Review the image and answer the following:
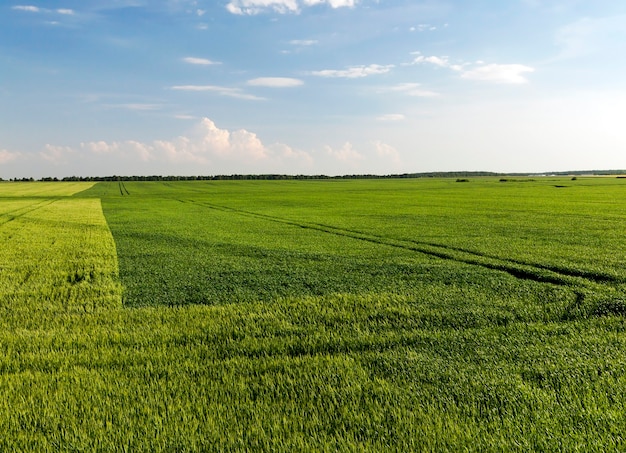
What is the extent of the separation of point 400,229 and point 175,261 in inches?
530

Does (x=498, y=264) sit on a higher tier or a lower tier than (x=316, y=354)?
higher

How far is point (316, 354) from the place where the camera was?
718 centimetres

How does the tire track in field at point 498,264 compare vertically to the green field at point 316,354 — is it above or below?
above

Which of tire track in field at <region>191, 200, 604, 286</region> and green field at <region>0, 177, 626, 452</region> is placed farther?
tire track in field at <region>191, 200, 604, 286</region>

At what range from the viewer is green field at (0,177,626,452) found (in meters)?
5.00

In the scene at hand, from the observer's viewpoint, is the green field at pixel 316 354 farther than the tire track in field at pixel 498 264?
No

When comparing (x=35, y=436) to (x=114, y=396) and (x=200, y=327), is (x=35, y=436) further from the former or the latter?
(x=200, y=327)

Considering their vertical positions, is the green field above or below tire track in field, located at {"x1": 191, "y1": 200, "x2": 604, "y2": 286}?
below

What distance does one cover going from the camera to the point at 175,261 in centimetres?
1598

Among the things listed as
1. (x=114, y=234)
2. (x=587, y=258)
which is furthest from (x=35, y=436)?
(x=114, y=234)

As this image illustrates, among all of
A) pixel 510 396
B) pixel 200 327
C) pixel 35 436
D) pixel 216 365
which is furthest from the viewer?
pixel 200 327

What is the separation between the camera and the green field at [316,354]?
197 inches

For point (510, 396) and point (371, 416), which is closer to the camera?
point (371, 416)

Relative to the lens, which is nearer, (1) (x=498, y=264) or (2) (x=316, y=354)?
(2) (x=316, y=354)
